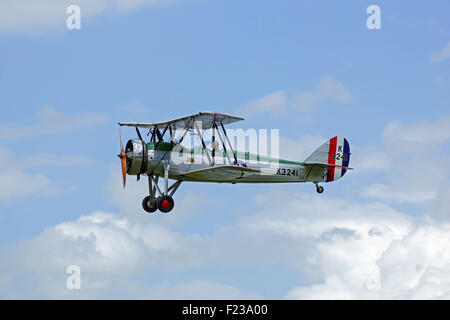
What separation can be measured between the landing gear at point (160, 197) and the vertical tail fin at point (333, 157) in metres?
5.20

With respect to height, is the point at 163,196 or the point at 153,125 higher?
the point at 153,125

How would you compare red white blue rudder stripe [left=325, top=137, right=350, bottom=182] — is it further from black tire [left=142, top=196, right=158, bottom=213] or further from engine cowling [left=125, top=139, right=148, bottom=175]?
engine cowling [left=125, top=139, right=148, bottom=175]

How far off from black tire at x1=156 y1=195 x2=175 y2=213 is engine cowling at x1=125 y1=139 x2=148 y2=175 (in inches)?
40.3

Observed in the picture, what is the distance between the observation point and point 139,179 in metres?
25.7

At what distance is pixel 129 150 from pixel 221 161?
9.23 ft

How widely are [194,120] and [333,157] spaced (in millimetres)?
6037

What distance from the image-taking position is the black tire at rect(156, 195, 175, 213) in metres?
25.2

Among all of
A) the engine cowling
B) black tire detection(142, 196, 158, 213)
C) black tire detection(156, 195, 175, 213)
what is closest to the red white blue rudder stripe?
black tire detection(156, 195, 175, 213)

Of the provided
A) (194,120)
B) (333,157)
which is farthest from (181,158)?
(333,157)
